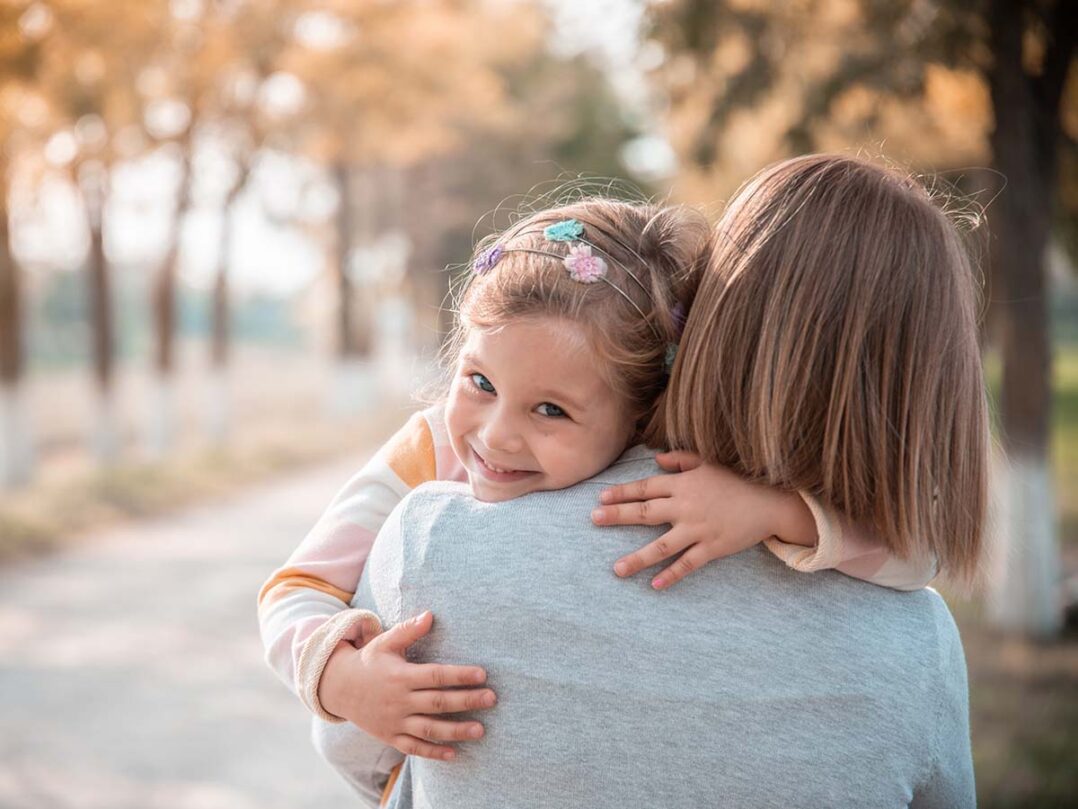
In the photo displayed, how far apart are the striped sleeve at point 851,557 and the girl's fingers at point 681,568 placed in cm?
11

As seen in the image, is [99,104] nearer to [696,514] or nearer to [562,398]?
[562,398]

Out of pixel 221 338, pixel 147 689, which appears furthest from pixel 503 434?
pixel 221 338

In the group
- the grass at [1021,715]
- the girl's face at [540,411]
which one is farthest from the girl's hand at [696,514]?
the grass at [1021,715]

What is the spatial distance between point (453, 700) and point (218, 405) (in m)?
15.6

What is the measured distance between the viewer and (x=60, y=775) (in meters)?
4.44

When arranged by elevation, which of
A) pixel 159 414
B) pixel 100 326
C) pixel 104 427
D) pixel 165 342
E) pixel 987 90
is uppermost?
pixel 987 90

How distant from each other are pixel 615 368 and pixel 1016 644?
5424 mm

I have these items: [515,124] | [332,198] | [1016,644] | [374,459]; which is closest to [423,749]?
[374,459]

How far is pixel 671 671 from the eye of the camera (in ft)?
3.78

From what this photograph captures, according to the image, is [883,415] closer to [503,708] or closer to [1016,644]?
[503,708]

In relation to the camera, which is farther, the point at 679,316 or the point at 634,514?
the point at 679,316

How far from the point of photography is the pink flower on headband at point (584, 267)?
1414mm

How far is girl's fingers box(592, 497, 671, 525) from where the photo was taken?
1.20m

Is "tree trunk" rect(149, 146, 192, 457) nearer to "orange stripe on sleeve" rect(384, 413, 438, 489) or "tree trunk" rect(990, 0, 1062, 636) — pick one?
"tree trunk" rect(990, 0, 1062, 636)
